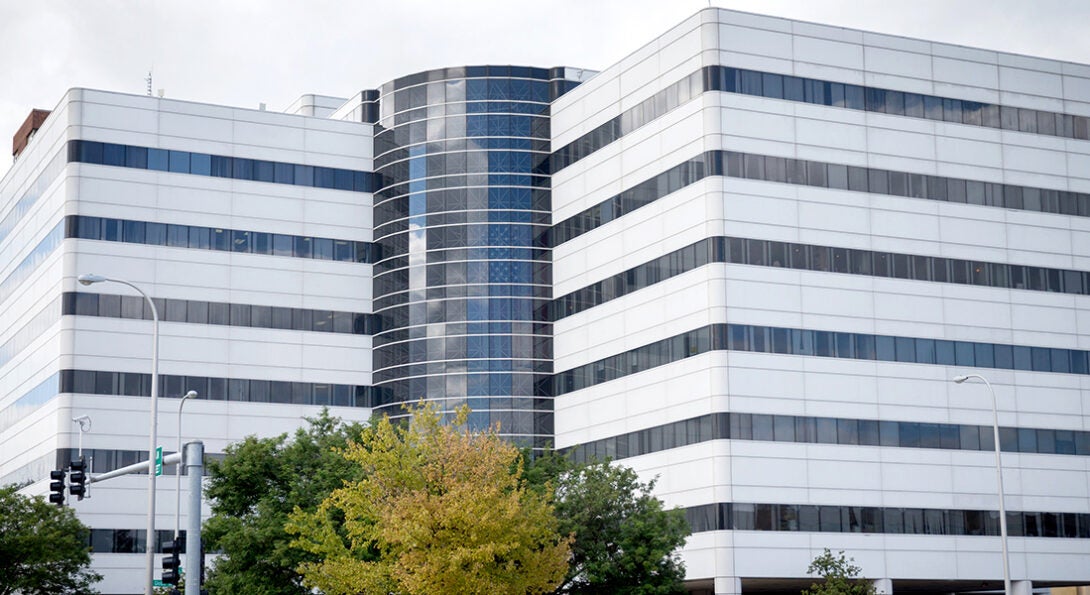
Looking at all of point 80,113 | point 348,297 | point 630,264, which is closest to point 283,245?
point 348,297

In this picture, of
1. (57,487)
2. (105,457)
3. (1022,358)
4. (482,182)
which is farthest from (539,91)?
(57,487)

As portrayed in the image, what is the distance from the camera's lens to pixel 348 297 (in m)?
89.1

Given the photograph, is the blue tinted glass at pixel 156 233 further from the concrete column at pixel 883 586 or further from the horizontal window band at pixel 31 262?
the concrete column at pixel 883 586

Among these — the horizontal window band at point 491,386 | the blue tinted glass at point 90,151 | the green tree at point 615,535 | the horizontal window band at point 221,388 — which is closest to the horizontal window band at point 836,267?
the horizontal window band at point 491,386

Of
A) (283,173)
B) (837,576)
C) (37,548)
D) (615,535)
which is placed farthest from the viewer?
(283,173)

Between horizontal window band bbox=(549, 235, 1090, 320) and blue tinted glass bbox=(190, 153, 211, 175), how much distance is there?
79.8 feet

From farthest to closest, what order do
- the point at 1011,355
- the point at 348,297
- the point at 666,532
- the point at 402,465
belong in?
the point at 348,297 → the point at 1011,355 → the point at 666,532 → the point at 402,465

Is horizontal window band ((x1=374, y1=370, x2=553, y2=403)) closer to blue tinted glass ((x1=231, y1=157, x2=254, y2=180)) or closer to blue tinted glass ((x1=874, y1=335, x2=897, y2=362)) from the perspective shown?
blue tinted glass ((x1=231, y1=157, x2=254, y2=180))

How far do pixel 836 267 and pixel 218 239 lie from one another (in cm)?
3630

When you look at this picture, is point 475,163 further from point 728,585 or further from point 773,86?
point 728,585

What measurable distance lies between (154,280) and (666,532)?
40664mm

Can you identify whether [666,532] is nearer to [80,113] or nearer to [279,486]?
[279,486]

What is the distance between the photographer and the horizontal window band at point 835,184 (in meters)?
71.1

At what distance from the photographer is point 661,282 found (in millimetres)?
73312
